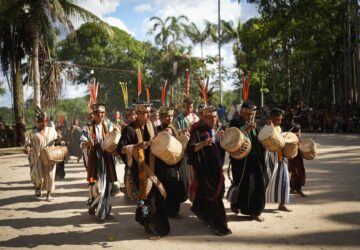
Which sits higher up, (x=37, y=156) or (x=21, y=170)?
(x=37, y=156)

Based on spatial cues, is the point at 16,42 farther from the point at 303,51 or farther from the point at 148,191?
the point at 148,191

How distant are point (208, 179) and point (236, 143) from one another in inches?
25.3

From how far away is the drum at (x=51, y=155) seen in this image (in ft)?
24.2

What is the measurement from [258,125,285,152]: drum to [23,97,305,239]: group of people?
110 mm

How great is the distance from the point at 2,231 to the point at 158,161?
2.60 m

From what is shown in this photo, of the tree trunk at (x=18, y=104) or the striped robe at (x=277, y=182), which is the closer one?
the striped robe at (x=277, y=182)

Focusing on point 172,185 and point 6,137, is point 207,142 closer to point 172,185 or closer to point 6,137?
point 172,185

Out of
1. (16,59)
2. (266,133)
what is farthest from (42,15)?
(266,133)

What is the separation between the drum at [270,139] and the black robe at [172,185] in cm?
133

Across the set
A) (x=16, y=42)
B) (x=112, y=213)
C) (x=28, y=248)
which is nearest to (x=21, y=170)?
(x=112, y=213)

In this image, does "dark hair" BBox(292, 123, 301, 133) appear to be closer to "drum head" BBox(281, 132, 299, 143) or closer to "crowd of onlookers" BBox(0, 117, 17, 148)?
"drum head" BBox(281, 132, 299, 143)

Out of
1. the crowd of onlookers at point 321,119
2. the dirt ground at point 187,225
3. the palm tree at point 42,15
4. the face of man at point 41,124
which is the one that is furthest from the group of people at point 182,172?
the crowd of onlookers at point 321,119

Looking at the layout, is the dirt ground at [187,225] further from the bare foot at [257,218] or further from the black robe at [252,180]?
the black robe at [252,180]

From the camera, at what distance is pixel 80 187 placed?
29.6 ft
